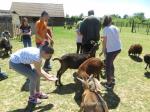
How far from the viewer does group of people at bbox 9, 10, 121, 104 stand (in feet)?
25.0

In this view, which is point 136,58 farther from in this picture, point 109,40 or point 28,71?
point 28,71

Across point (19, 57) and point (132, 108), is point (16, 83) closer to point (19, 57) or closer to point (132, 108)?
point (19, 57)

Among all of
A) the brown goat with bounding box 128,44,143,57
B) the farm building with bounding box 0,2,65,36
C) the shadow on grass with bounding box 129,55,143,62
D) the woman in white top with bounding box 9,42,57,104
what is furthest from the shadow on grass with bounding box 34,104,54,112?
the farm building with bounding box 0,2,65,36

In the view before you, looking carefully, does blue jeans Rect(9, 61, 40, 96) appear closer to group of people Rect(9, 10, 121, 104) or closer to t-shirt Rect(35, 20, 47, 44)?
group of people Rect(9, 10, 121, 104)

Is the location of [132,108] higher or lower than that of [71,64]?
lower

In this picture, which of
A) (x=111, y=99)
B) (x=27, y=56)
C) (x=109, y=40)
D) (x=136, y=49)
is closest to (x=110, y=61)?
(x=109, y=40)

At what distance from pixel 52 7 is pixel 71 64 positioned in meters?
62.2

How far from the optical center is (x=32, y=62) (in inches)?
300

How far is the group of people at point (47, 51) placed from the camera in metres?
7.63

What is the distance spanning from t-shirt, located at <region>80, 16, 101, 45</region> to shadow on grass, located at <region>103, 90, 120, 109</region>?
212cm

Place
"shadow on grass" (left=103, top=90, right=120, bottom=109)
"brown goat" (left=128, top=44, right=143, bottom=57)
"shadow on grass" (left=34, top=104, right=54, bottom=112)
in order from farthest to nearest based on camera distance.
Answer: "brown goat" (left=128, top=44, right=143, bottom=57)
"shadow on grass" (left=103, top=90, right=120, bottom=109)
"shadow on grass" (left=34, top=104, right=54, bottom=112)

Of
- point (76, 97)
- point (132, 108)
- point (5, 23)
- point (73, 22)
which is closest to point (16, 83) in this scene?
point (76, 97)

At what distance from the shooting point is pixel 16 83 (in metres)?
11.0

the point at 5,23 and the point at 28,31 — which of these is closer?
the point at 28,31
